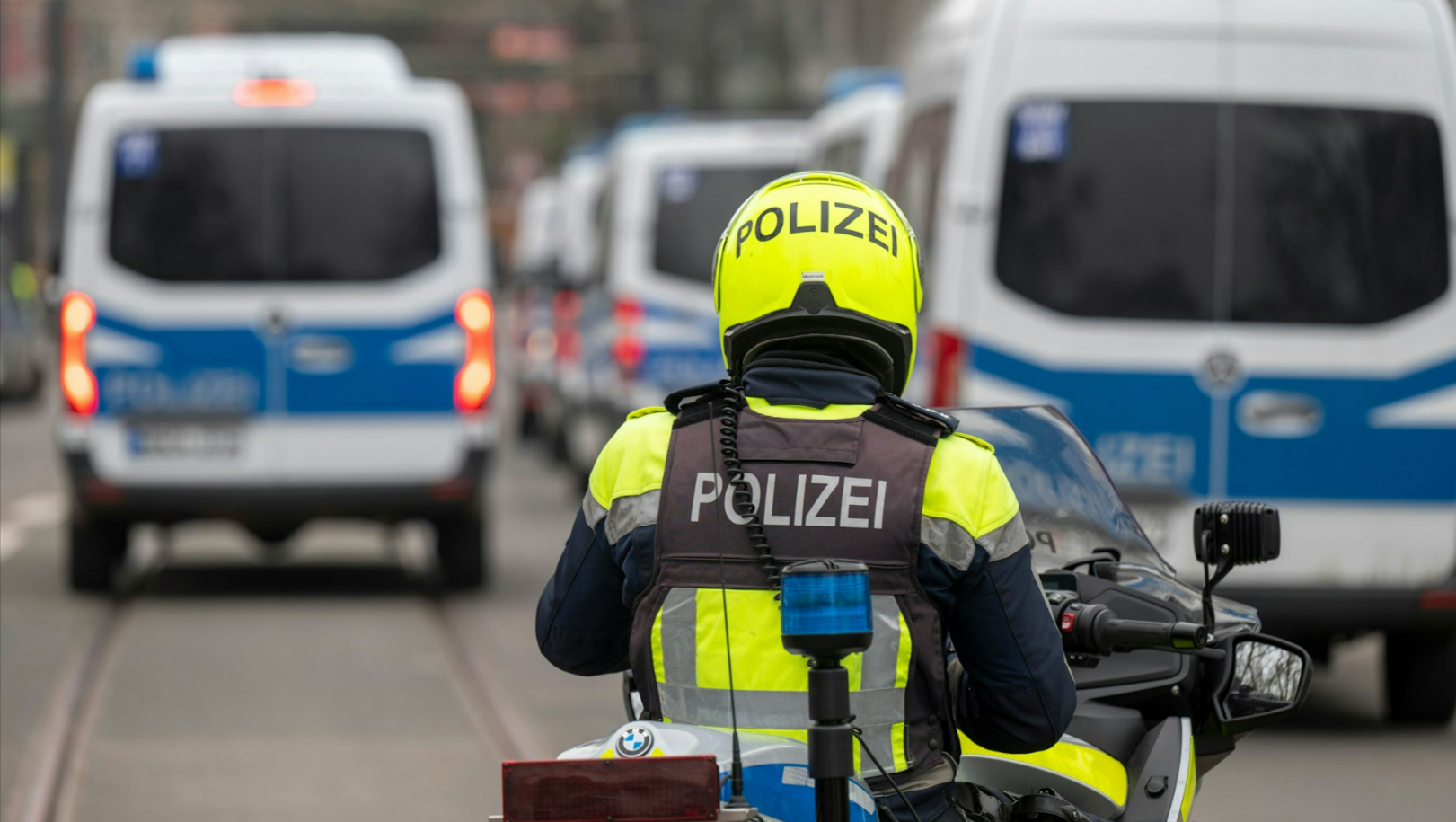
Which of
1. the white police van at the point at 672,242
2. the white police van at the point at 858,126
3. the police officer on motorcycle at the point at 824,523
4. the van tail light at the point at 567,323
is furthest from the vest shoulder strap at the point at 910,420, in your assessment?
the van tail light at the point at 567,323

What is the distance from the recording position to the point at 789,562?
299cm

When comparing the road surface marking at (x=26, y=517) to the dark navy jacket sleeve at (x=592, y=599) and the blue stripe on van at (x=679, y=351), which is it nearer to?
the blue stripe on van at (x=679, y=351)

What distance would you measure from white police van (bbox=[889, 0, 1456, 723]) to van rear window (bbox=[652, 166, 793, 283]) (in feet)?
24.0

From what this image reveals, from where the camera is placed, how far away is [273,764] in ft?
24.6

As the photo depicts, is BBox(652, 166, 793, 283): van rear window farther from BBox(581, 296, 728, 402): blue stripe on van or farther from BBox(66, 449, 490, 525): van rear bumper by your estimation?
BBox(66, 449, 490, 525): van rear bumper

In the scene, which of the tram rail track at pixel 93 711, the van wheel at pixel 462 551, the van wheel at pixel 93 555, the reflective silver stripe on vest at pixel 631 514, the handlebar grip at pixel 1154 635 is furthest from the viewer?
the van wheel at pixel 462 551

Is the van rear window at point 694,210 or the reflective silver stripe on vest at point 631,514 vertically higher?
the reflective silver stripe on vest at point 631,514

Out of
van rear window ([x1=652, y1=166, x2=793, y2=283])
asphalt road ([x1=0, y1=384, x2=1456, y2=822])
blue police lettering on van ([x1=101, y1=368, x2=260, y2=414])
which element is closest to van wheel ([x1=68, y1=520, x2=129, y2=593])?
asphalt road ([x1=0, y1=384, x2=1456, y2=822])

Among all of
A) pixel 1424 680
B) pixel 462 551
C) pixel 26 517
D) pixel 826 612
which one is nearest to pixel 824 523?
pixel 826 612

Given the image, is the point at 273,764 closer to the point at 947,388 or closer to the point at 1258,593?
the point at 947,388

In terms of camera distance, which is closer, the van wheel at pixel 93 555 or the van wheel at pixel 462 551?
the van wheel at pixel 93 555

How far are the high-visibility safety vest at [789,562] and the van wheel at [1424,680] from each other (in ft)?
18.7

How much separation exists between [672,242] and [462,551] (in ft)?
13.7

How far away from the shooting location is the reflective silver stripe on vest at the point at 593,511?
316 cm
